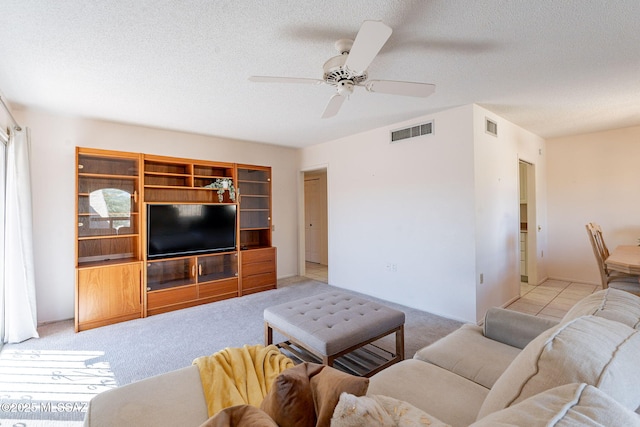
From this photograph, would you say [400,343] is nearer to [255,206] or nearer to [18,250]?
[255,206]

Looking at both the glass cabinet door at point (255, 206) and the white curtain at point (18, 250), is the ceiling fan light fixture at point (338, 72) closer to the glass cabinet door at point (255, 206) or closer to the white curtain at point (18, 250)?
the glass cabinet door at point (255, 206)

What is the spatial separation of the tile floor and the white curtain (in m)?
5.63

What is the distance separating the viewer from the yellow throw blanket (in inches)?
52.0

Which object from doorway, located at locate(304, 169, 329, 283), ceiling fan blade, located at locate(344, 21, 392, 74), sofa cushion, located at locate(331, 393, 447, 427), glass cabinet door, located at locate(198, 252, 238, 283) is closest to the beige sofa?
sofa cushion, located at locate(331, 393, 447, 427)

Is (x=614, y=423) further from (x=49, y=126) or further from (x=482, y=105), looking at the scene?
(x=49, y=126)

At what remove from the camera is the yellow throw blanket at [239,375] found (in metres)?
1.32

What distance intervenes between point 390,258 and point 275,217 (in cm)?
236

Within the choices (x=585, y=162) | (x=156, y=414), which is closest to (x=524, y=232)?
(x=585, y=162)

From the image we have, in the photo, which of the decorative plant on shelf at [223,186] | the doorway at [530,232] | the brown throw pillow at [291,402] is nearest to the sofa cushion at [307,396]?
the brown throw pillow at [291,402]

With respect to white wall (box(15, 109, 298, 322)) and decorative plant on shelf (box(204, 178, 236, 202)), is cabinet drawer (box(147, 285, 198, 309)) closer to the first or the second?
white wall (box(15, 109, 298, 322))

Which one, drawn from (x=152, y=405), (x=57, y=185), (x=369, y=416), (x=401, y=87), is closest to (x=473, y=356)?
(x=369, y=416)

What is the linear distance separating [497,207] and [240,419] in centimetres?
392

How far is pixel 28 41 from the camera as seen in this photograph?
1.98 m

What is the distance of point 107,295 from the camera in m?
3.42
